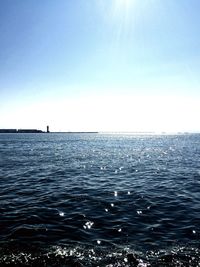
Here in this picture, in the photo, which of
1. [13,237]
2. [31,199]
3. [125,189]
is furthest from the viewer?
[125,189]

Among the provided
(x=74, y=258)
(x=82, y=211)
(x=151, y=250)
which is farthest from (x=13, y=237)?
(x=151, y=250)

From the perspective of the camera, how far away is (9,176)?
28.4 metres

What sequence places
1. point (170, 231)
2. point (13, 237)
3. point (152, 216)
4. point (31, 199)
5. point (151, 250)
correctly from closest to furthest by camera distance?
point (151, 250) < point (13, 237) < point (170, 231) < point (152, 216) < point (31, 199)

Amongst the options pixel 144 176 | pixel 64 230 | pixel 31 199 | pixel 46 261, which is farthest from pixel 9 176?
pixel 46 261

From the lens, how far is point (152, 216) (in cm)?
1512

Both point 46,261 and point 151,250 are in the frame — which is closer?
point 46,261

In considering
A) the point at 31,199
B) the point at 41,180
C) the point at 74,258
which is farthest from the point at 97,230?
the point at 41,180

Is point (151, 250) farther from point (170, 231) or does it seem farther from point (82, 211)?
point (82, 211)

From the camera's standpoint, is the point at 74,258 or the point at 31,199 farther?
the point at 31,199

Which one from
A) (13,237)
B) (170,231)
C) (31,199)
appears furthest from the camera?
(31,199)

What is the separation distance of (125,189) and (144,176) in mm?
7401

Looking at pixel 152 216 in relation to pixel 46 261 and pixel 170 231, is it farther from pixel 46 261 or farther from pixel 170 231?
pixel 46 261

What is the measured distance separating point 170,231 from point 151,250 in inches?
104

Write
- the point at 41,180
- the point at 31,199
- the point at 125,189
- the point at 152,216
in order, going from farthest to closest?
the point at 41,180, the point at 125,189, the point at 31,199, the point at 152,216
